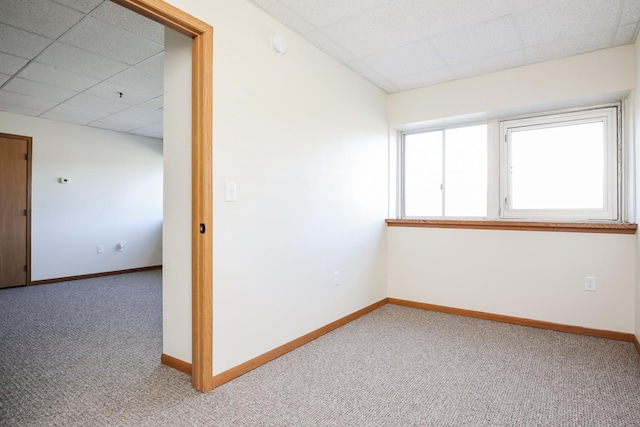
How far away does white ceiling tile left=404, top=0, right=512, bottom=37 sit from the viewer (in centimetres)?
213

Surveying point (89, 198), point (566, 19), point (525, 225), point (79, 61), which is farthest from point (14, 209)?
point (566, 19)

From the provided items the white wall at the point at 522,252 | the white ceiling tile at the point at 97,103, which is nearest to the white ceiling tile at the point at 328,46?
the white wall at the point at 522,252

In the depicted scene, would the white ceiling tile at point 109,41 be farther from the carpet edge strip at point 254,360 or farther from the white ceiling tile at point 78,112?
the carpet edge strip at point 254,360

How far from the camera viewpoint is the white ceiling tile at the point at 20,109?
424cm

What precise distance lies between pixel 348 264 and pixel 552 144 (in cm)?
216

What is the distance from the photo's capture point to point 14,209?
454 centimetres

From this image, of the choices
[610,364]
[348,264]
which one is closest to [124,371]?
[348,264]

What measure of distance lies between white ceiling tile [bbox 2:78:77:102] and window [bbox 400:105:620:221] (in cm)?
382

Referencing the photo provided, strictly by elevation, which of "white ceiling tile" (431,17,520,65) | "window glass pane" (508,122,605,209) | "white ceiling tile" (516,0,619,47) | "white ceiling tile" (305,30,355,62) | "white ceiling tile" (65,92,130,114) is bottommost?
"window glass pane" (508,122,605,209)

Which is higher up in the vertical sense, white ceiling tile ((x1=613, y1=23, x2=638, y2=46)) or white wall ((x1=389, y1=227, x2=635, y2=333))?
white ceiling tile ((x1=613, y1=23, x2=638, y2=46))

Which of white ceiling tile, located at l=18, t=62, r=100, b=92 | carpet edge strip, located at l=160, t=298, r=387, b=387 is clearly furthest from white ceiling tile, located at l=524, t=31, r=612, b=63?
white ceiling tile, located at l=18, t=62, r=100, b=92

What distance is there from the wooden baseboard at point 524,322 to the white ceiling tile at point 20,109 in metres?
5.00

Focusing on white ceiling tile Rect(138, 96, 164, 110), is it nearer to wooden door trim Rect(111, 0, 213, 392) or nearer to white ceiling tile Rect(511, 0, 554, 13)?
wooden door trim Rect(111, 0, 213, 392)

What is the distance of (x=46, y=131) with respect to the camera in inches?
189
